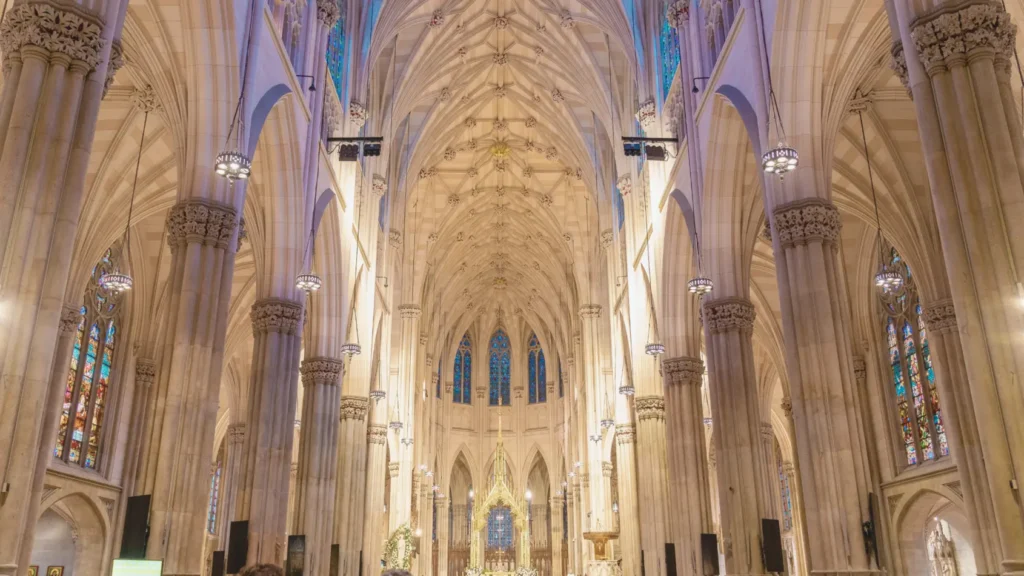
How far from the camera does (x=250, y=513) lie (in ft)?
54.7

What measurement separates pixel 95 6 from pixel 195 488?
6855mm

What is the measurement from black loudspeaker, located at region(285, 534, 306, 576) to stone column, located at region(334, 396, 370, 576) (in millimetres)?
5803

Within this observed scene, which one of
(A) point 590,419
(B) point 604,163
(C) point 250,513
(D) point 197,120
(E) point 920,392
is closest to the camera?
(D) point 197,120

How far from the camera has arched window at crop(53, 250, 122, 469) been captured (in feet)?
78.6

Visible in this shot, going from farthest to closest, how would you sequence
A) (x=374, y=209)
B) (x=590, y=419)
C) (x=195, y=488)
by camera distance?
(x=590, y=419), (x=374, y=209), (x=195, y=488)

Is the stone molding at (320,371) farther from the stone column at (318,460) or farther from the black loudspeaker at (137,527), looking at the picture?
the black loudspeaker at (137,527)

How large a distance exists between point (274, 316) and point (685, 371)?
11248 mm

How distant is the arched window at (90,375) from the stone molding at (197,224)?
→ 1226 cm

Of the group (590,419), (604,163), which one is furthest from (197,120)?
(590,419)

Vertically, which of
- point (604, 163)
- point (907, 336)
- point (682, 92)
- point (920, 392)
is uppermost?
point (604, 163)

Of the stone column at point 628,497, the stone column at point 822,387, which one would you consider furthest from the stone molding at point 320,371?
the stone column at point 628,497

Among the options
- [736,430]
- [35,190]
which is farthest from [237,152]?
[736,430]

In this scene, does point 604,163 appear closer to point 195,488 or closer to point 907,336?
point 907,336

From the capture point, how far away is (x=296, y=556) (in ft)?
59.5
